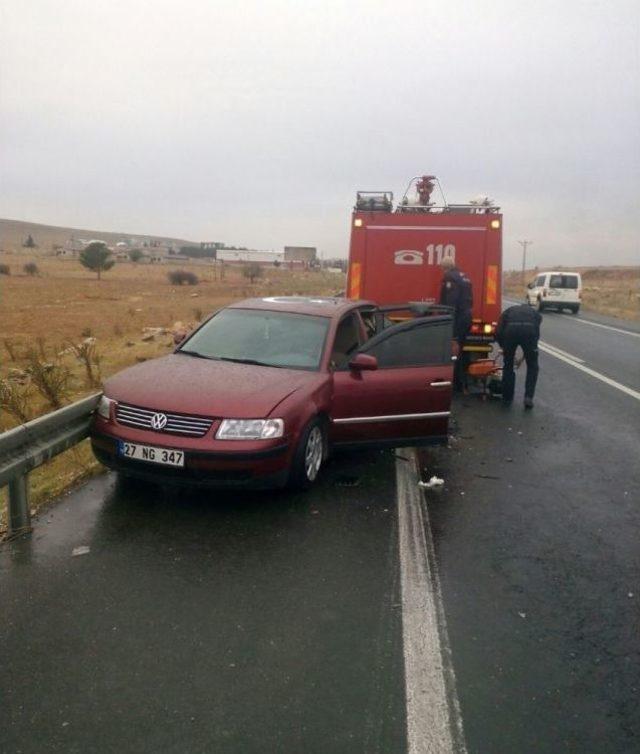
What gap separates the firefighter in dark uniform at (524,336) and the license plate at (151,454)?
20.0 feet

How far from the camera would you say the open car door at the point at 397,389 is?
19.1 feet

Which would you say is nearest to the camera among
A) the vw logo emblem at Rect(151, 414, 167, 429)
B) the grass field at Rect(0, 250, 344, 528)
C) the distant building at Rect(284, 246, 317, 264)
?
the vw logo emblem at Rect(151, 414, 167, 429)

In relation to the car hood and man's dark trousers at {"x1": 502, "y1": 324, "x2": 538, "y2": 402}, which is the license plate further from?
man's dark trousers at {"x1": 502, "y1": 324, "x2": 538, "y2": 402}

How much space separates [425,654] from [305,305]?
4168 mm

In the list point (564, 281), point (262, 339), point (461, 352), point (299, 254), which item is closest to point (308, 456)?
point (262, 339)

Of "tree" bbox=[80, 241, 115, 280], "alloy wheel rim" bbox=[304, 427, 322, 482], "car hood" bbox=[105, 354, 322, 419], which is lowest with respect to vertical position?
"alloy wheel rim" bbox=[304, 427, 322, 482]

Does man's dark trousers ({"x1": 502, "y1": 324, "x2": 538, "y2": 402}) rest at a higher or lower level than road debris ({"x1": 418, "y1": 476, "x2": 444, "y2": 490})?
higher

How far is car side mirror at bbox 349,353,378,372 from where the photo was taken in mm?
5777

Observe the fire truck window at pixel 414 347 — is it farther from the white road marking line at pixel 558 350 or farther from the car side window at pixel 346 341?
the white road marking line at pixel 558 350

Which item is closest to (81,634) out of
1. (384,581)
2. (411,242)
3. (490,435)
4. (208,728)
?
(208,728)

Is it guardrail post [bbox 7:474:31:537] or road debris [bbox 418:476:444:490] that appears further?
road debris [bbox 418:476:444:490]

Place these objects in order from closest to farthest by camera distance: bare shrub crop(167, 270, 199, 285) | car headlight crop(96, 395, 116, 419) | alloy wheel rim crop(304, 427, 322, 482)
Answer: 1. car headlight crop(96, 395, 116, 419)
2. alloy wheel rim crop(304, 427, 322, 482)
3. bare shrub crop(167, 270, 199, 285)

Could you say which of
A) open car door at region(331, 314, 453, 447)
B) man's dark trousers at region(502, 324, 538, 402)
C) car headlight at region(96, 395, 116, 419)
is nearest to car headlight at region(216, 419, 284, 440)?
car headlight at region(96, 395, 116, 419)

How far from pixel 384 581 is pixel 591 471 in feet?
10.9
